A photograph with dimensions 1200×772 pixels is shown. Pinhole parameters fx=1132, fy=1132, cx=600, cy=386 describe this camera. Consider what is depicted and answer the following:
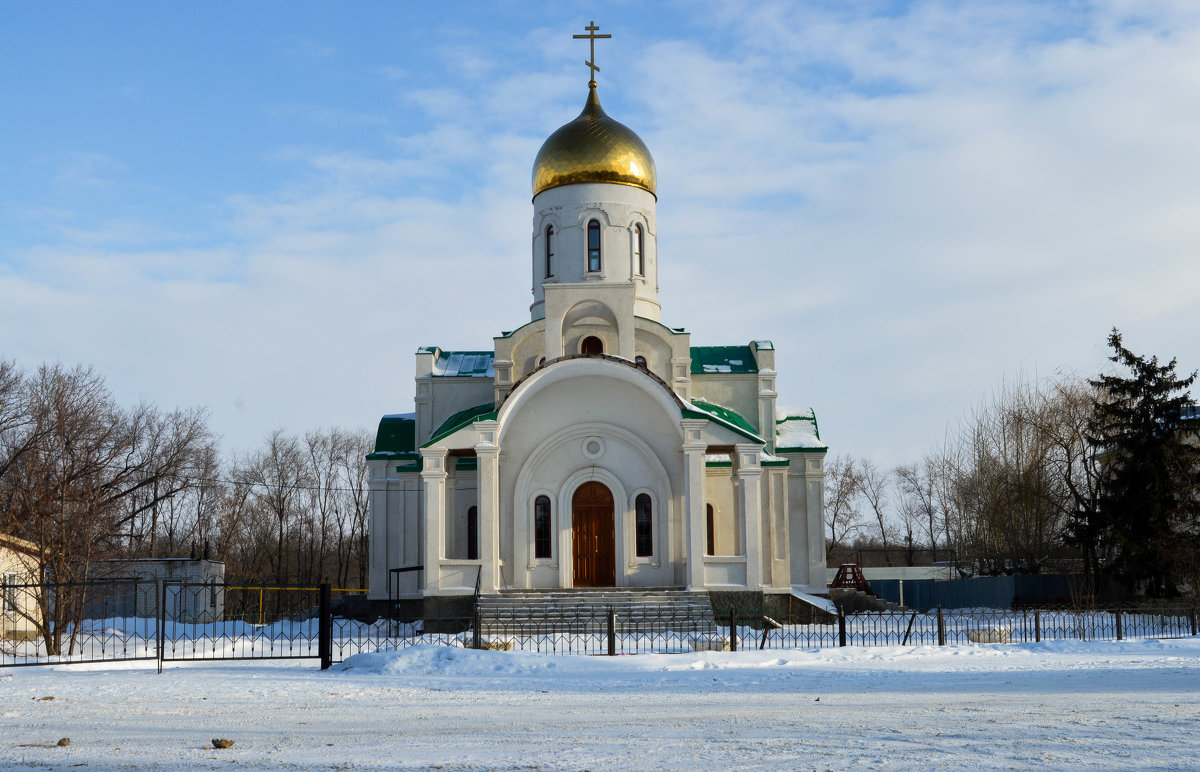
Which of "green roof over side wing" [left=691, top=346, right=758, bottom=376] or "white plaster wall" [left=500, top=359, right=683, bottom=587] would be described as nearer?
"white plaster wall" [left=500, top=359, right=683, bottom=587]

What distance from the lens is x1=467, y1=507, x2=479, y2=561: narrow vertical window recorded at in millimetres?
25141

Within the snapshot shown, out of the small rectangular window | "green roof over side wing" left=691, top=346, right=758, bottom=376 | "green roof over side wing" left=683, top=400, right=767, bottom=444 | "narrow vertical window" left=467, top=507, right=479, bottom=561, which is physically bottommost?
the small rectangular window

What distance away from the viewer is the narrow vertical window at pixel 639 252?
89.3ft

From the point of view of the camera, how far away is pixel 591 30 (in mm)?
27781


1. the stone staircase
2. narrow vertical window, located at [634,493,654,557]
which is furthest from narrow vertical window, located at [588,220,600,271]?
the stone staircase

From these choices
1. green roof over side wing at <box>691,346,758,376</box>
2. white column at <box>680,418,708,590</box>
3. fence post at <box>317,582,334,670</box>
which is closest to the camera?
fence post at <box>317,582,334,670</box>

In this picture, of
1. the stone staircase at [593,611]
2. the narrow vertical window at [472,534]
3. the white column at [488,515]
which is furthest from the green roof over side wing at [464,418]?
the stone staircase at [593,611]

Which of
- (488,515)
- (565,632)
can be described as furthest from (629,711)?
(488,515)

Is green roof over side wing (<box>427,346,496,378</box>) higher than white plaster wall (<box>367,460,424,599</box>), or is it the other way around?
green roof over side wing (<box>427,346,496,378</box>)

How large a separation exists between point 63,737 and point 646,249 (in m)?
20.1

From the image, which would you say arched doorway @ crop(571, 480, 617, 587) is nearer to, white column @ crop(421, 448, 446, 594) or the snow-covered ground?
white column @ crop(421, 448, 446, 594)

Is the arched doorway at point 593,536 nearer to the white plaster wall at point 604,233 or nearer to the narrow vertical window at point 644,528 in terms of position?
the narrow vertical window at point 644,528

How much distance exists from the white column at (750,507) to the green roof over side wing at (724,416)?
0.29 metres

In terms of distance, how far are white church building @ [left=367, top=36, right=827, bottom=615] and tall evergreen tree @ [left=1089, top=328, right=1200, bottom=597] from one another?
724cm
